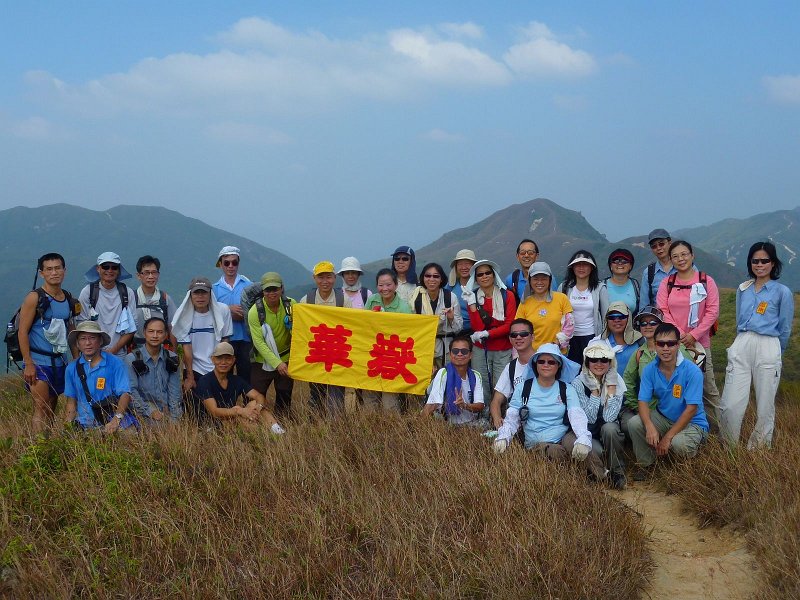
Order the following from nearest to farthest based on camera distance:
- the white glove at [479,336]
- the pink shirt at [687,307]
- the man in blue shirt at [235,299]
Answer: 1. the pink shirt at [687,307]
2. the white glove at [479,336]
3. the man in blue shirt at [235,299]

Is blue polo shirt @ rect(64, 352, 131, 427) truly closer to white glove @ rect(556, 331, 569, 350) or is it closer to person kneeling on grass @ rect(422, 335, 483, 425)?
person kneeling on grass @ rect(422, 335, 483, 425)

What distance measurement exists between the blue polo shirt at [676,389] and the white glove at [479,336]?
184 cm

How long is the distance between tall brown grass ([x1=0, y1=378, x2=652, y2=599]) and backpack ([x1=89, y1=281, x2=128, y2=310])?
1.84 metres

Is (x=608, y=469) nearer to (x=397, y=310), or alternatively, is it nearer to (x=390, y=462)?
(x=390, y=462)

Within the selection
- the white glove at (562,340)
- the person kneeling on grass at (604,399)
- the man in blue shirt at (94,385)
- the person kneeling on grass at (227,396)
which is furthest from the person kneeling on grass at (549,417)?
the man in blue shirt at (94,385)

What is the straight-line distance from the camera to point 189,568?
411cm

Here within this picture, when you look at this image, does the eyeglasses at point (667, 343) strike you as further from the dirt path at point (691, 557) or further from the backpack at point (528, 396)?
the dirt path at point (691, 557)

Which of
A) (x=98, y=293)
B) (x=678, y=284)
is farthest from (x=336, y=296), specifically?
(x=678, y=284)

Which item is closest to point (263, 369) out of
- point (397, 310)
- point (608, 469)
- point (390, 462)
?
point (397, 310)

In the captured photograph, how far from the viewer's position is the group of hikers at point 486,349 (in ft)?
20.4

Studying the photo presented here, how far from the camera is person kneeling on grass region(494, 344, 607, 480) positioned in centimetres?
589

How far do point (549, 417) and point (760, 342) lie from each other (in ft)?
7.81

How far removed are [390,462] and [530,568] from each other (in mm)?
2051

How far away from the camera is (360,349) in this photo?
314 inches
